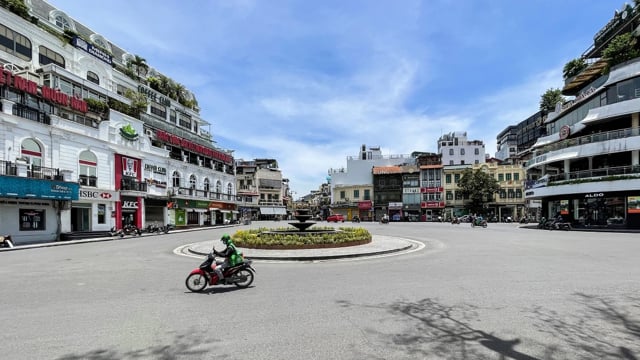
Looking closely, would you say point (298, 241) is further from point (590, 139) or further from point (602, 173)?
point (590, 139)

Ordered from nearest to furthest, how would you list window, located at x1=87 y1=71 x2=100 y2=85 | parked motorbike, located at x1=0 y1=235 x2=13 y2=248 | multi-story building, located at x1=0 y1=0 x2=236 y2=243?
parked motorbike, located at x1=0 y1=235 x2=13 y2=248
multi-story building, located at x1=0 y1=0 x2=236 y2=243
window, located at x1=87 y1=71 x2=100 y2=85

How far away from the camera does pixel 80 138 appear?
2920 centimetres

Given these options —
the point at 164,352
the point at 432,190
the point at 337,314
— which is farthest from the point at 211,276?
the point at 432,190

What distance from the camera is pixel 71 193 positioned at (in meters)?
26.9

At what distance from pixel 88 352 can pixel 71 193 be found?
27.7 meters

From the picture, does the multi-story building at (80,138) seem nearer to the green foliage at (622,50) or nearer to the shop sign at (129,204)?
the shop sign at (129,204)

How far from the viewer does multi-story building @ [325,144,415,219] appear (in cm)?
7426

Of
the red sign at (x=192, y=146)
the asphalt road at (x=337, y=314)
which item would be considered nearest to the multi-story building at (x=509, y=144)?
the red sign at (x=192, y=146)

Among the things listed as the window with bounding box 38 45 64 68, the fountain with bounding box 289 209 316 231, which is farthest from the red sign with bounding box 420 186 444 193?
the window with bounding box 38 45 64 68

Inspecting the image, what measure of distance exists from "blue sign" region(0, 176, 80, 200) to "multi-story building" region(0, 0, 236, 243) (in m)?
0.07

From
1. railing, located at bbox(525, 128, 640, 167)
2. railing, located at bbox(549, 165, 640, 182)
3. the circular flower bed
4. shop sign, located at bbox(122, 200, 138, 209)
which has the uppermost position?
railing, located at bbox(525, 128, 640, 167)

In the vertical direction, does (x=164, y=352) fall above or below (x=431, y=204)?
above

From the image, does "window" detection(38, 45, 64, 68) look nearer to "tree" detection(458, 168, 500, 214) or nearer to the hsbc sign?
the hsbc sign

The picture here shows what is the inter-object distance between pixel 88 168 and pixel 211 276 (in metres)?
28.4
